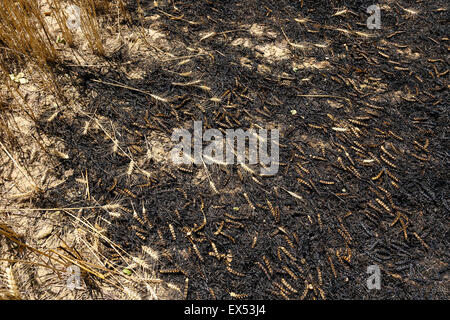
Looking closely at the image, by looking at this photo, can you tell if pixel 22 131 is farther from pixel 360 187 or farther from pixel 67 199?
pixel 360 187

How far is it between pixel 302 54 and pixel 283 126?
0.82 meters

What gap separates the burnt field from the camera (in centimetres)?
183

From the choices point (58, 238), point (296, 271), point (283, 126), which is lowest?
point (296, 271)

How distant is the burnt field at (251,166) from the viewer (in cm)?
183

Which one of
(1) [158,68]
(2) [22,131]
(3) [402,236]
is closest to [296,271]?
(3) [402,236]

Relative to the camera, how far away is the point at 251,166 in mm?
2193

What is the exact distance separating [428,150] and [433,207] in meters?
0.45

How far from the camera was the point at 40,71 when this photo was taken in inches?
94.3

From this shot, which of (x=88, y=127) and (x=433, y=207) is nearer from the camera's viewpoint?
(x=433, y=207)

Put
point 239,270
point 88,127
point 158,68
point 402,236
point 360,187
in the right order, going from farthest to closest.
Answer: point 158,68, point 88,127, point 360,187, point 402,236, point 239,270

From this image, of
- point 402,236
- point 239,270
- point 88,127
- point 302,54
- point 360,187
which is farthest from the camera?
point 302,54

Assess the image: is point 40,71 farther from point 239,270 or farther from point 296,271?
point 296,271

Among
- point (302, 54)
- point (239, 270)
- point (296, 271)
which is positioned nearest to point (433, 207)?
point (296, 271)

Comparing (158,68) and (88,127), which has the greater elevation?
(158,68)
